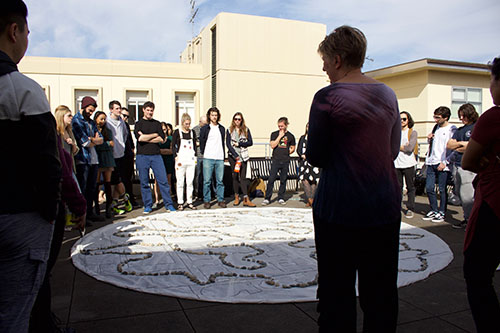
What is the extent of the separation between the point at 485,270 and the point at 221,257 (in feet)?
9.82

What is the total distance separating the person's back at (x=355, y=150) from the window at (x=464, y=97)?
19776mm

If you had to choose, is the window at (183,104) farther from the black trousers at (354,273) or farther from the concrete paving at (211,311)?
the black trousers at (354,273)

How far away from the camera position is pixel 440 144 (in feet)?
24.6

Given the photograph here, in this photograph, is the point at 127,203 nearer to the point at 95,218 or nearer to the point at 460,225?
the point at 95,218

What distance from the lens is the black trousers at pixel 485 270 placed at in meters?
2.34

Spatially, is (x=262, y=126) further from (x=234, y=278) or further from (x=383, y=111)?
(x=383, y=111)

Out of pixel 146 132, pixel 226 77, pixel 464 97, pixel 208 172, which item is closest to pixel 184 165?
pixel 208 172

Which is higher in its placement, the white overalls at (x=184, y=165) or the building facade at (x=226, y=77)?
the building facade at (x=226, y=77)

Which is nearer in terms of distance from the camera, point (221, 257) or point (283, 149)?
point (221, 257)

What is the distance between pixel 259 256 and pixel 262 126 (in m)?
11.9

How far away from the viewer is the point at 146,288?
12.4 feet

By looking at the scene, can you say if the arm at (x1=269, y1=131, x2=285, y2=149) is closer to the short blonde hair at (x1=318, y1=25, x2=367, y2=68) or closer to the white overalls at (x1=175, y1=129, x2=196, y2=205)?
the white overalls at (x1=175, y1=129, x2=196, y2=205)

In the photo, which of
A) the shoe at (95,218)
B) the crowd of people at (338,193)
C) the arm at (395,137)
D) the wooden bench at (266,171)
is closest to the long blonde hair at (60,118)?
the shoe at (95,218)

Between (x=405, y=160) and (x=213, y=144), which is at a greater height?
(x=213, y=144)
